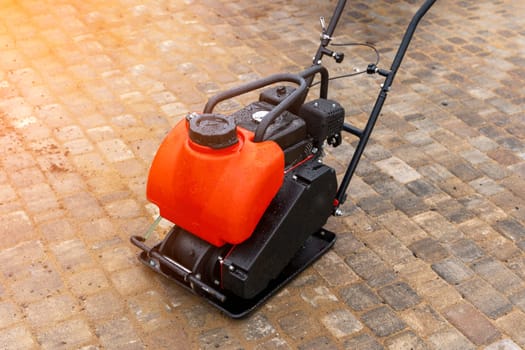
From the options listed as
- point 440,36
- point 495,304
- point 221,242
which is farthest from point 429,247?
point 440,36

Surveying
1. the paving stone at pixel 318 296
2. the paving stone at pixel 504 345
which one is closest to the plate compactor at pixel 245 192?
the paving stone at pixel 318 296

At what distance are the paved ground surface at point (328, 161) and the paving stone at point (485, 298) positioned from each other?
0.01 meters

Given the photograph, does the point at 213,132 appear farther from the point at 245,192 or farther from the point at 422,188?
the point at 422,188

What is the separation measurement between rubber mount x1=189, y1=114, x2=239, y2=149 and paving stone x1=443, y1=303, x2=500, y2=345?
5.17 feet

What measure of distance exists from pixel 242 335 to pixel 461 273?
141cm

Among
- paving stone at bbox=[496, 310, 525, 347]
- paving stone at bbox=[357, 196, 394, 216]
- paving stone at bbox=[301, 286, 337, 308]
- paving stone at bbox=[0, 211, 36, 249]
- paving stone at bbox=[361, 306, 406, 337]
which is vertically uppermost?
paving stone at bbox=[496, 310, 525, 347]

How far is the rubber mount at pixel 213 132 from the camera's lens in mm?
3160

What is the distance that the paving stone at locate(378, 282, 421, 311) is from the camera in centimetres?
375

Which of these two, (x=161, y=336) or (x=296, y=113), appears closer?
(x=161, y=336)

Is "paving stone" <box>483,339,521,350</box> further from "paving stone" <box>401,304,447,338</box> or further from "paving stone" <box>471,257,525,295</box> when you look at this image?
"paving stone" <box>471,257,525,295</box>

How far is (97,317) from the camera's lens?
11.6ft

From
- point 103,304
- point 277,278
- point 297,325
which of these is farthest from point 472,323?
point 103,304

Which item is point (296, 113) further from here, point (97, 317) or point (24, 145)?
point (24, 145)

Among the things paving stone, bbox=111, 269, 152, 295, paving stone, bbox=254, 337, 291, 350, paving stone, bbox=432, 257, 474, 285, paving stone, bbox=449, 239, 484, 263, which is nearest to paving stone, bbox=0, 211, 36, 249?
paving stone, bbox=111, 269, 152, 295
